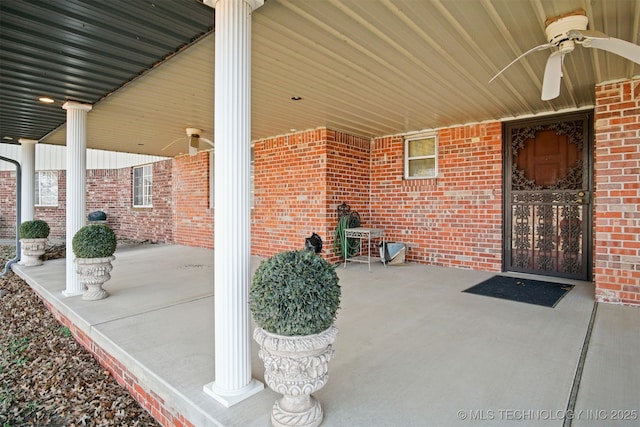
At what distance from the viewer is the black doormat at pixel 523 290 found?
14.2 feet

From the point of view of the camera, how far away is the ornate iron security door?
526 centimetres

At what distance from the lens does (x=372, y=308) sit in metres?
4.01

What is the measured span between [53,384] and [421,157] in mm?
6401

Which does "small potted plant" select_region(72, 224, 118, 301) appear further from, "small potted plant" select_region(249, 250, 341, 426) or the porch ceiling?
"small potted plant" select_region(249, 250, 341, 426)

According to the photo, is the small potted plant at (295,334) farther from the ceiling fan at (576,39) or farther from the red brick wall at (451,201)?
the red brick wall at (451,201)

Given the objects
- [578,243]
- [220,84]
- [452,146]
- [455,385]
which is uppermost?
[452,146]

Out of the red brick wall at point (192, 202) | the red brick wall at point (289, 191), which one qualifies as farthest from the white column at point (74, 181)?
the red brick wall at point (192, 202)

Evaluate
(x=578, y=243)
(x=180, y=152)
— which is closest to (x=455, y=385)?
(x=578, y=243)

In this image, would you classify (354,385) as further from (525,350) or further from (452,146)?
(452,146)

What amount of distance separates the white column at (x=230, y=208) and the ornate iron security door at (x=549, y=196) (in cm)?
525

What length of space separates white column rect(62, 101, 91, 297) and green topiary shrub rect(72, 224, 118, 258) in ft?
1.21

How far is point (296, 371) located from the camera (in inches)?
70.8

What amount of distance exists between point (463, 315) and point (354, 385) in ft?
A: 6.45

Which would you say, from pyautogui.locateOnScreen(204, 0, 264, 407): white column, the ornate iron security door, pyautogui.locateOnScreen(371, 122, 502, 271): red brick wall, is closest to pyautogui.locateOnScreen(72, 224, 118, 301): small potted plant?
pyautogui.locateOnScreen(204, 0, 264, 407): white column
